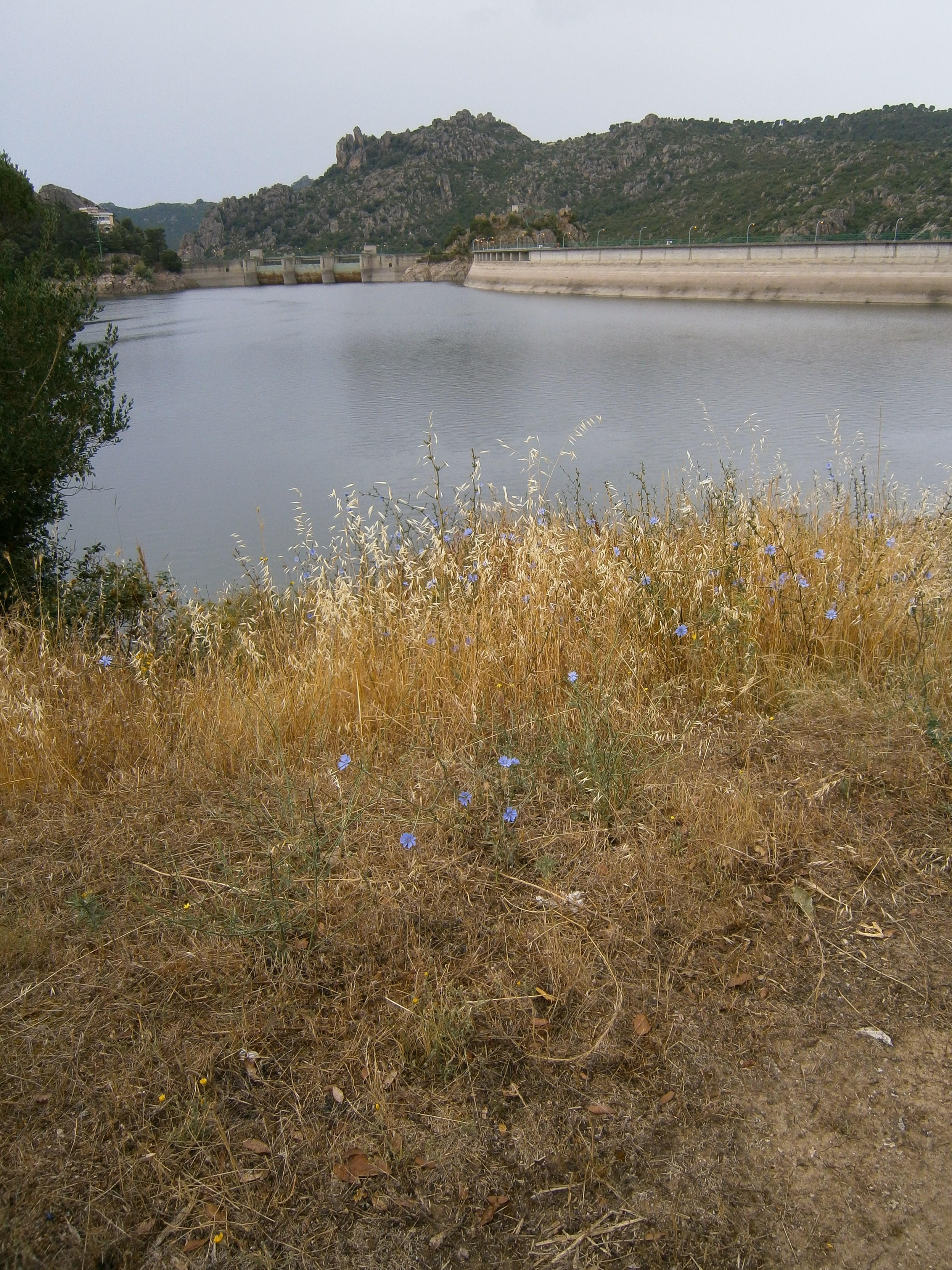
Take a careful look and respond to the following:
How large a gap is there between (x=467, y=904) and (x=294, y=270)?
111673mm

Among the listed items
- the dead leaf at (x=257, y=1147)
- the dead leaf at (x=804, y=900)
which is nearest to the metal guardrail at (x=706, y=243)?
the dead leaf at (x=804, y=900)

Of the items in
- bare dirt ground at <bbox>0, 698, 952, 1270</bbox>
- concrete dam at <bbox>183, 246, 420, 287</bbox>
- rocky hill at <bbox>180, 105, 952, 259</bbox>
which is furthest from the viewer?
concrete dam at <bbox>183, 246, 420, 287</bbox>

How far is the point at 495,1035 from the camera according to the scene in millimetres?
1967

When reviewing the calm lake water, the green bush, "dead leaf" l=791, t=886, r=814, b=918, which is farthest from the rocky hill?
"dead leaf" l=791, t=886, r=814, b=918

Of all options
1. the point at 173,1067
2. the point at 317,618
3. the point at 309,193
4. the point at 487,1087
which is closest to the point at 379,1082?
the point at 487,1087

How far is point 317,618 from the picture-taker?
13.7 feet

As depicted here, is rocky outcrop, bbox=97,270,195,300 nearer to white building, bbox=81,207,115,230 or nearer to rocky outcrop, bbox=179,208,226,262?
white building, bbox=81,207,115,230

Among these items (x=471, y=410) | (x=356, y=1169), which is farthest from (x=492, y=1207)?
(x=471, y=410)

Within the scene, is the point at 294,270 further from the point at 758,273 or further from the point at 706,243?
the point at 758,273

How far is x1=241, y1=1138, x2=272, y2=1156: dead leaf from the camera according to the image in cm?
173

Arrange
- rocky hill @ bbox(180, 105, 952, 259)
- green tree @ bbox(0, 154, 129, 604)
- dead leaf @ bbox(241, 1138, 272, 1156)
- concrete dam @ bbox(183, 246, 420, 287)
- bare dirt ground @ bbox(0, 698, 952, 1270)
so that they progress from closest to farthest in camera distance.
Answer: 1. bare dirt ground @ bbox(0, 698, 952, 1270)
2. dead leaf @ bbox(241, 1138, 272, 1156)
3. green tree @ bbox(0, 154, 129, 604)
4. rocky hill @ bbox(180, 105, 952, 259)
5. concrete dam @ bbox(183, 246, 420, 287)

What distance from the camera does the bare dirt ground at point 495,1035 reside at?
1593mm

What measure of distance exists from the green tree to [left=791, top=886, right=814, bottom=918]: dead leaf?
16.1ft

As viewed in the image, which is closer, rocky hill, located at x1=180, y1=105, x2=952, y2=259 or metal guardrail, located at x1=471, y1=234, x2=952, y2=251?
metal guardrail, located at x1=471, y1=234, x2=952, y2=251
